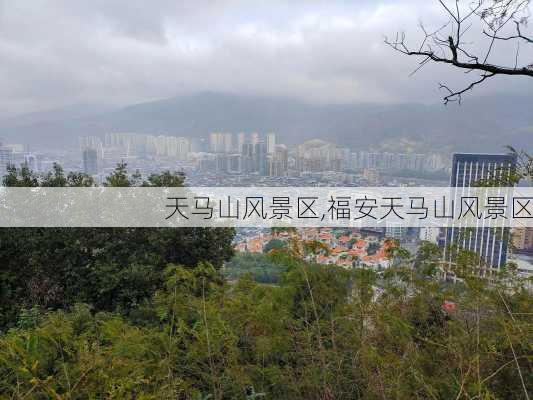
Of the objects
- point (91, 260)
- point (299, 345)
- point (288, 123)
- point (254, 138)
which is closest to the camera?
point (299, 345)

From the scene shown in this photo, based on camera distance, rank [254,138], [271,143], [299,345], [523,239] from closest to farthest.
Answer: [299,345] < [523,239] < [271,143] < [254,138]

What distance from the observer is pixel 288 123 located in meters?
11.4

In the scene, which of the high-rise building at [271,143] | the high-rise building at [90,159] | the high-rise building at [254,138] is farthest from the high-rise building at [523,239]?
the high-rise building at [90,159]

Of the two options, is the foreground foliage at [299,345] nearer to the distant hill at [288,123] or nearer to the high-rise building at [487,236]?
the high-rise building at [487,236]

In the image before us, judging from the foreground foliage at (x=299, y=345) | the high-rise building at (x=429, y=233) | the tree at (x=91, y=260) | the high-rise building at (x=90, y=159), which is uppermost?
the high-rise building at (x=90, y=159)

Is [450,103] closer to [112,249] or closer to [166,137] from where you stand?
[112,249]

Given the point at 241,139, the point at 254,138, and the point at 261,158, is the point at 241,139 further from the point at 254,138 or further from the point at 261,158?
the point at 261,158

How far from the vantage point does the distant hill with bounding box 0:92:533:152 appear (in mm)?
6641

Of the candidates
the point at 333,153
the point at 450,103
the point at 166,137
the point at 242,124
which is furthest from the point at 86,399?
the point at 242,124

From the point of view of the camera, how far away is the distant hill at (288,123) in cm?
664

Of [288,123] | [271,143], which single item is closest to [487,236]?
[271,143]

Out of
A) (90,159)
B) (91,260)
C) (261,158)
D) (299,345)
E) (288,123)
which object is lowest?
(91,260)

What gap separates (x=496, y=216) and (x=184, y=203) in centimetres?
319

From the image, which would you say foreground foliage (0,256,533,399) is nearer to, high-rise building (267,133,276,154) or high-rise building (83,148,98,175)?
high-rise building (83,148,98,175)
